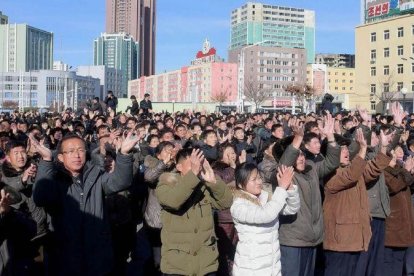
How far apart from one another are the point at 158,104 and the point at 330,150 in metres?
40.6

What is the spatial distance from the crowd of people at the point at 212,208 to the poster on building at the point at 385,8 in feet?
182

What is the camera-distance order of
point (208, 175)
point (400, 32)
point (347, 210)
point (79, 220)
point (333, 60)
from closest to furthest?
point (79, 220), point (208, 175), point (347, 210), point (400, 32), point (333, 60)

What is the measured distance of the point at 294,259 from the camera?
5047 mm

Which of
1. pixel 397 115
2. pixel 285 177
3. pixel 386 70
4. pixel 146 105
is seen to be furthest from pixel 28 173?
pixel 386 70

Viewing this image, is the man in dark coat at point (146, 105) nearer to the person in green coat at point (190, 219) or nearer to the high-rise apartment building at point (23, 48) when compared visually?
the person in green coat at point (190, 219)

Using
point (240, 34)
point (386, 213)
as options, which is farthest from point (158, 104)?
point (240, 34)

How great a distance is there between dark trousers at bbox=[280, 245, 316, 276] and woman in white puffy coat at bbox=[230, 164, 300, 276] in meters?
0.48

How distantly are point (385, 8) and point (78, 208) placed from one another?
6249 centimetres

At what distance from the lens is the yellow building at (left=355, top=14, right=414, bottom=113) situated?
184 feet

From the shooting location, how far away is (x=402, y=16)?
5656cm

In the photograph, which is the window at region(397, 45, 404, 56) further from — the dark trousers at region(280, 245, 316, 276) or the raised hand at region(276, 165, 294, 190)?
the raised hand at region(276, 165, 294, 190)

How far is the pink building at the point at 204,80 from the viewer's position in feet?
357

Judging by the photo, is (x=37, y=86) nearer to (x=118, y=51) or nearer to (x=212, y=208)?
(x=118, y=51)

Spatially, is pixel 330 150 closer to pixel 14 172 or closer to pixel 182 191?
pixel 182 191
